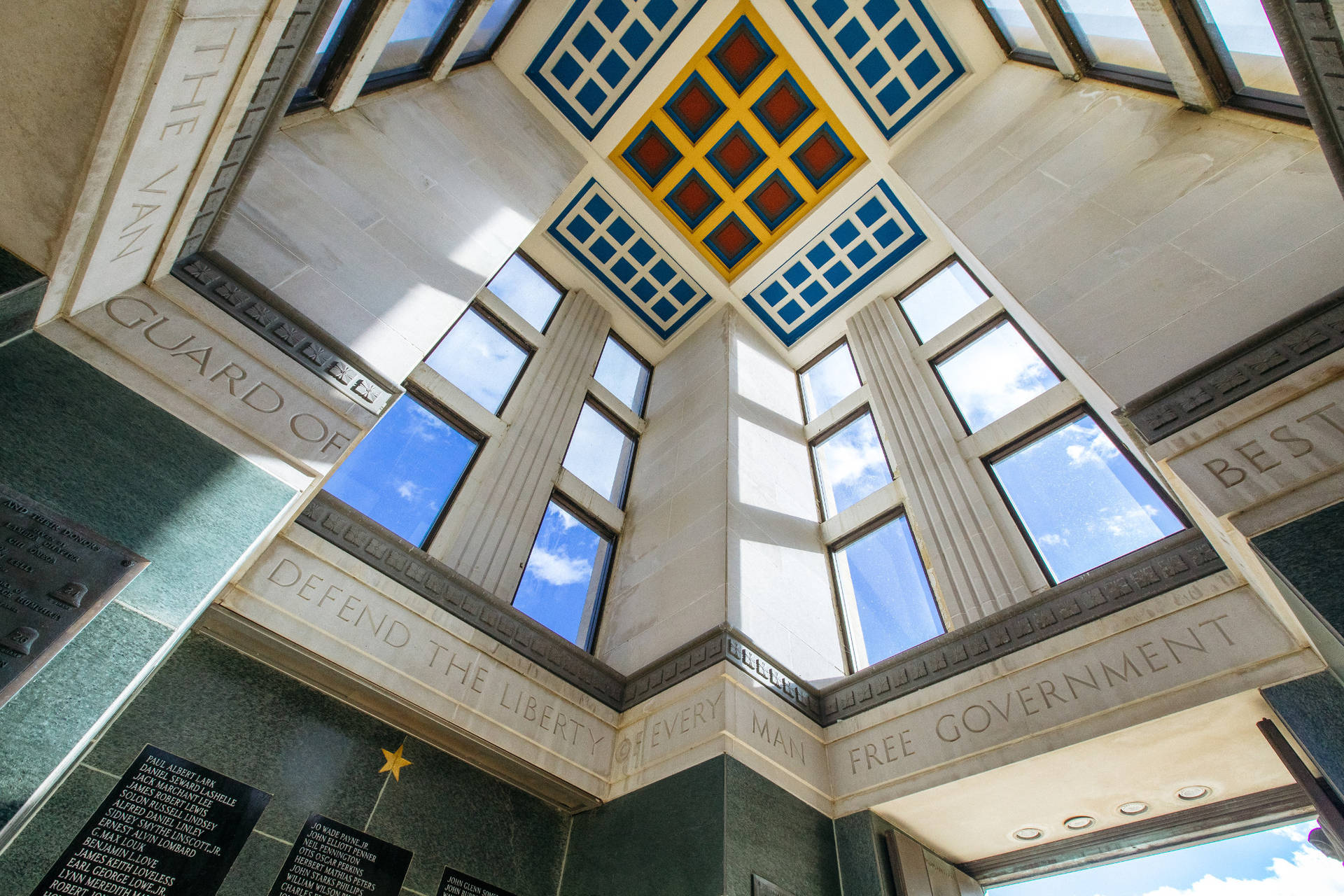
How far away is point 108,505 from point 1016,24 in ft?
45.2

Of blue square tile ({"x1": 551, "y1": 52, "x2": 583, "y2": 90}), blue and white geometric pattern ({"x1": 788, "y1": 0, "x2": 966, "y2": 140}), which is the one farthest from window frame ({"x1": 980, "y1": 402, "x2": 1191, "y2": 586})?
blue square tile ({"x1": 551, "y1": 52, "x2": 583, "y2": 90})

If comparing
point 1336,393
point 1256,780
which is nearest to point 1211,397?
point 1336,393

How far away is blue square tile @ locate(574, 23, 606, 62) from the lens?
1315cm

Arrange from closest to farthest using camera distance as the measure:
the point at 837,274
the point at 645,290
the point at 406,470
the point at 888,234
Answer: the point at 406,470, the point at 888,234, the point at 837,274, the point at 645,290

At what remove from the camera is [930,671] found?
6957mm

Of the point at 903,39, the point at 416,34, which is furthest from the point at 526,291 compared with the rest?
the point at 903,39

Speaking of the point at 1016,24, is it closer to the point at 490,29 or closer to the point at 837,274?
the point at 837,274

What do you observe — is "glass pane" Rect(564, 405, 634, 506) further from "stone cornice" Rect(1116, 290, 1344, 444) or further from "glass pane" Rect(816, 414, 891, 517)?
"stone cornice" Rect(1116, 290, 1344, 444)

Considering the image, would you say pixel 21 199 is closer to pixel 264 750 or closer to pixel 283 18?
pixel 283 18

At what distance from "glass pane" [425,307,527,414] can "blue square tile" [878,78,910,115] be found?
8.84 m

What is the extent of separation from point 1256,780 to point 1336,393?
3.54 m

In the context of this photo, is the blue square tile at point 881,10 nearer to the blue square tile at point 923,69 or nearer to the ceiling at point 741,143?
the ceiling at point 741,143

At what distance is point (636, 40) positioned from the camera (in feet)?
44.1

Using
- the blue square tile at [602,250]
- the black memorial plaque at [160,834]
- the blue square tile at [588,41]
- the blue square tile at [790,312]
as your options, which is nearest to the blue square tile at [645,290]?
the blue square tile at [602,250]
